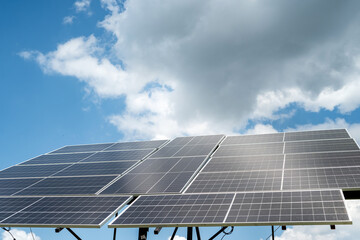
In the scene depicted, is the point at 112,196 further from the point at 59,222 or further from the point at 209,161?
the point at 209,161

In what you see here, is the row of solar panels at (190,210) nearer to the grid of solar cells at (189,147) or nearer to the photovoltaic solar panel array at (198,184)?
the photovoltaic solar panel array at (198,184)

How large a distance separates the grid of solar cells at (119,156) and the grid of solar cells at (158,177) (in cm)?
161

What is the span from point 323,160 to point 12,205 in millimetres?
14280

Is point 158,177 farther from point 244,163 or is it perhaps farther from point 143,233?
point 143,233

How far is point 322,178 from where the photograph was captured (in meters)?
14.7

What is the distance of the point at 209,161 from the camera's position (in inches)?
765

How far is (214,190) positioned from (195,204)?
5.38 ft

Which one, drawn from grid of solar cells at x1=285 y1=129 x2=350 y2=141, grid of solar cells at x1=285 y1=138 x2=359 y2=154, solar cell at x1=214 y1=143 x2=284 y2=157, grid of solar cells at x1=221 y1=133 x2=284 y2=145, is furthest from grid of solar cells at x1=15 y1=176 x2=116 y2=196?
grid of solar cells at x1=285 y1=129 x2=350 y2=141

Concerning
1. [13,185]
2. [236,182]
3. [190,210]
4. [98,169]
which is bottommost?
[190,210]

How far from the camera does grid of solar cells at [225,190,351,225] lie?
11.0m

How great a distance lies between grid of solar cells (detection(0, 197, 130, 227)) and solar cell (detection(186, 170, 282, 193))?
323 cm

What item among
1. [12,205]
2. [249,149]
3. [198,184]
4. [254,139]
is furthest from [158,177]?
[254,139]

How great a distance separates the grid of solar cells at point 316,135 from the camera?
71.9 ft

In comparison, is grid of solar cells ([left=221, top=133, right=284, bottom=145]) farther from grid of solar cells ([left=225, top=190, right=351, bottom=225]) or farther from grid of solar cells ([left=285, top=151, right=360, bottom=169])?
grid of solar cells ([left=225, top=190, right=351, bottom=225])
